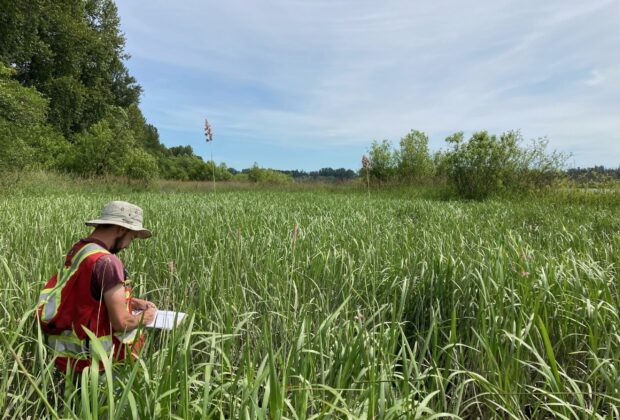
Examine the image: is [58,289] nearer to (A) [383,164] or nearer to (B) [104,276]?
(B) [104,276]

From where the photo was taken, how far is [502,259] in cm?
221

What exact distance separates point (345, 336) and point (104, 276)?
3.50 ft

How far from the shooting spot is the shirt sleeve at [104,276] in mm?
1464

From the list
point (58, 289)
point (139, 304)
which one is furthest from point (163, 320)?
point (58, 289)

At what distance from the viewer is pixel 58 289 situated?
151 centimetres

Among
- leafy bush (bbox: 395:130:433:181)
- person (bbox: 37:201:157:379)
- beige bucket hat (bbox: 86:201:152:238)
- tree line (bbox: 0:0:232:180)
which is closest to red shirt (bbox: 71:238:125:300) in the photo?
person (bbox: 37:201:157:379)

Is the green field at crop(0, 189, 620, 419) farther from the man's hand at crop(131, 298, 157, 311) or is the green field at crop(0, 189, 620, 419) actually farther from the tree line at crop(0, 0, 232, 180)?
the tree line at crop(0, 0, 232, 180)

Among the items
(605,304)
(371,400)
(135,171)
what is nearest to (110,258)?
(371,400)

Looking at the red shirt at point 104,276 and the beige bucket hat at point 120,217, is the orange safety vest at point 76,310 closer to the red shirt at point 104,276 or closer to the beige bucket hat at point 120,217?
the red shirt at point 104,276

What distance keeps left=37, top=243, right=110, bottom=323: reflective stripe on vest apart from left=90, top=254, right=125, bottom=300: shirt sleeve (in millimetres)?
77

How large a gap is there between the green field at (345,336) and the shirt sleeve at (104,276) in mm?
234

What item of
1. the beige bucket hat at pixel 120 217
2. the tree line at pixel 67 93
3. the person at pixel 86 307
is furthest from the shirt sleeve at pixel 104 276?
the tree line at pixel 67 93

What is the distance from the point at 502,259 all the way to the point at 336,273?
1.08 m

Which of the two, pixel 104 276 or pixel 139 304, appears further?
pixel 139 304
